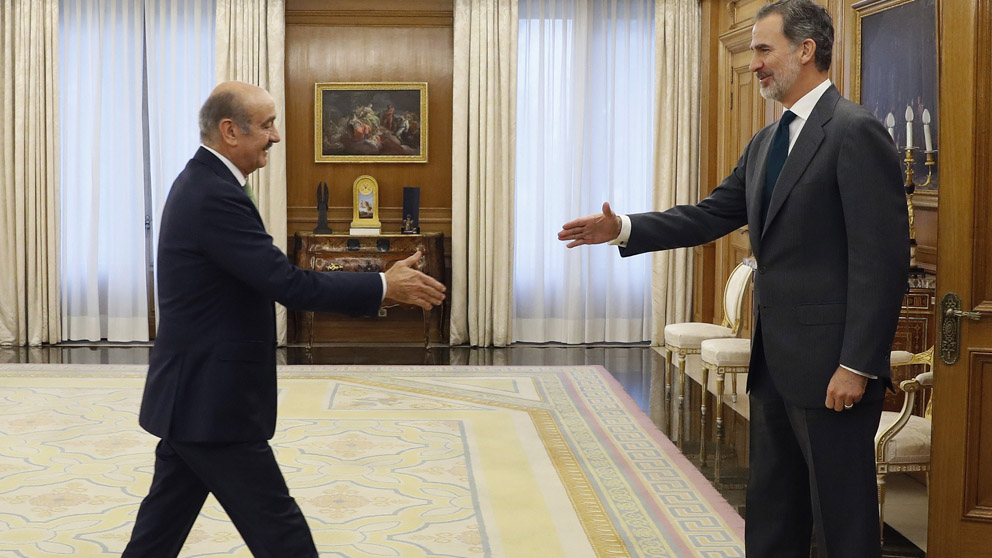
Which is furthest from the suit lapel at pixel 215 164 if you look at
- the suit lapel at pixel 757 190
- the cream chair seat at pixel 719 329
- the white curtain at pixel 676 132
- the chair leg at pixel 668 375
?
the white curtain at pixel 676 132

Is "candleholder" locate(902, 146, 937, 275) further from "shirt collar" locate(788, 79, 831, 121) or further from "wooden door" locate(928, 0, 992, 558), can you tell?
"shirt collar" locate(788, 79, 831, 121)

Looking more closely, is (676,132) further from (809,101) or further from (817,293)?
(817,293)

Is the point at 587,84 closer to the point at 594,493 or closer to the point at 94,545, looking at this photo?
the point at 594,493

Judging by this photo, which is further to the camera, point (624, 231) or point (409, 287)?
point (624, 231)

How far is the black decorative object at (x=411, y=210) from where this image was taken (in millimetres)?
8891

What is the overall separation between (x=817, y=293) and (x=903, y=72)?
3.17 meters

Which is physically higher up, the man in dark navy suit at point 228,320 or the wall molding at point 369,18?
the wall molding at point 369,18

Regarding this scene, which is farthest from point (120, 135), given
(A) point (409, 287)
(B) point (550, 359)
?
(A) point (409, 287)

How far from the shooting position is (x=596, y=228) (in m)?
3.23

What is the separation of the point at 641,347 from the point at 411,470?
4478 millimetres

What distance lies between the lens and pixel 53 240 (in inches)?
350

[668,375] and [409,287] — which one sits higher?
[409,287]

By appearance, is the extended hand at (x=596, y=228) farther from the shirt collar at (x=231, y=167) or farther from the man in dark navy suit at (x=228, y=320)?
the shirt collar at (x=231, y=167)

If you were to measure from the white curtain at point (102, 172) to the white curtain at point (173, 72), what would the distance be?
17 centimetres
